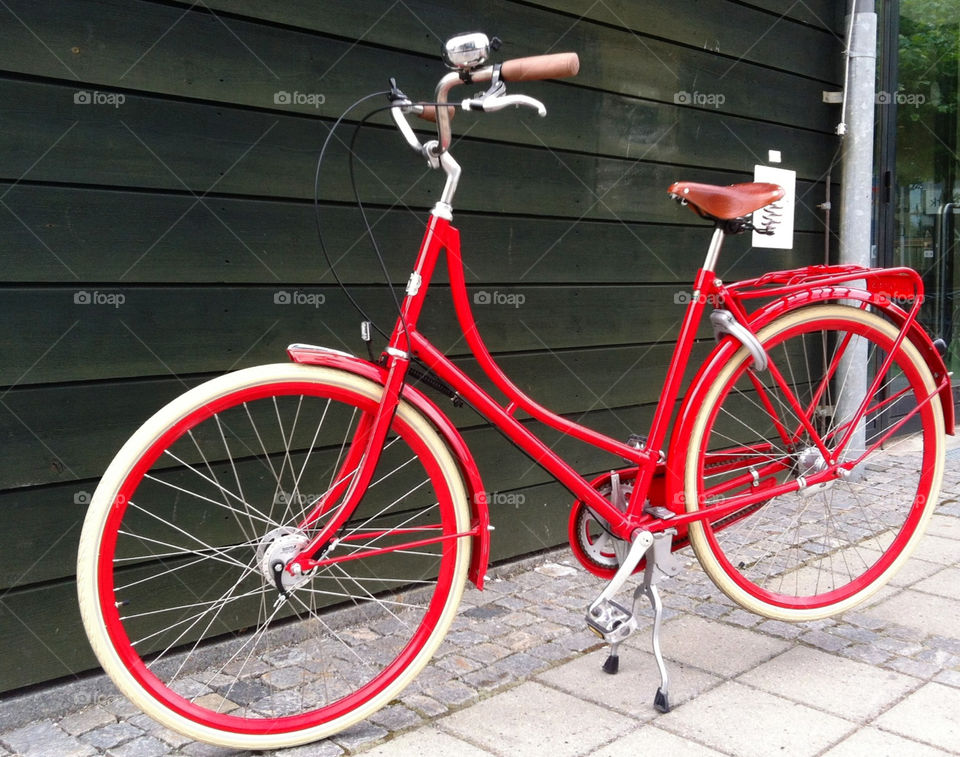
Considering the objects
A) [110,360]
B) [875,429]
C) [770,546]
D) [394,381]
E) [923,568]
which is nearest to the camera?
[394,381]

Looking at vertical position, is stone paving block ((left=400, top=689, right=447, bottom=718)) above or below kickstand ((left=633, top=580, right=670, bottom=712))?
below

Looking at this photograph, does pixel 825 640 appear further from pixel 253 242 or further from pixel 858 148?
pixel 858 148

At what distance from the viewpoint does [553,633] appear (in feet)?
9.32

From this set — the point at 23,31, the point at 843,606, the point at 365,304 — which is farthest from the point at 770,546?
the point at 23,31

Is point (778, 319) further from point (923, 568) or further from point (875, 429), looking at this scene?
point (875, 429)

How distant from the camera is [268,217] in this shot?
269 cm

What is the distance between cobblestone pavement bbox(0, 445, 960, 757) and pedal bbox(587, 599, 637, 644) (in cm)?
17

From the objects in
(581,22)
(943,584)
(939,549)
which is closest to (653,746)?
(943,584)

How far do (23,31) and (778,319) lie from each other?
77.5 inches
